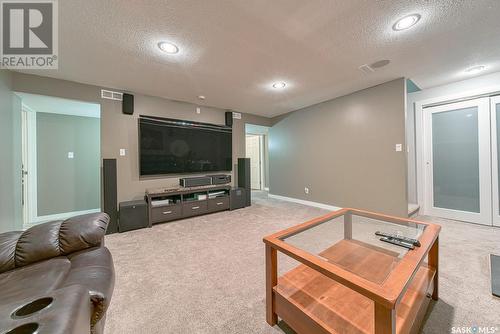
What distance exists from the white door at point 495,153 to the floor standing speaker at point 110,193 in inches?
229

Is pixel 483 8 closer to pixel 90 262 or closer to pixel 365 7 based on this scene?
pixel 365 7

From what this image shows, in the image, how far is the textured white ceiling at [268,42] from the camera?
1564 millimetres

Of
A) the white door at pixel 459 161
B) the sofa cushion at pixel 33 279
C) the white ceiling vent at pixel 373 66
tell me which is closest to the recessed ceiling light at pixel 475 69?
the white door at pixel 459 161

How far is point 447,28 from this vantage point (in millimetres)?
1804

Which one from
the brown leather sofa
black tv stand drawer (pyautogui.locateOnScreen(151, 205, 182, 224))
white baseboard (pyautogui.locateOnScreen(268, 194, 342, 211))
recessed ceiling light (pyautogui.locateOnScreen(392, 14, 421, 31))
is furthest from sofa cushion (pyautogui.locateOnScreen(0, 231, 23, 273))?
white baseboard (pyautogui.locateOnScreen(268, 194, 342, 211))

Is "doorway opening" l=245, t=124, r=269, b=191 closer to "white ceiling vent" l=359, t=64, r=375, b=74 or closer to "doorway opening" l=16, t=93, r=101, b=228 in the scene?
"white ceiling vent" l=359, t=64, r=375, b=74

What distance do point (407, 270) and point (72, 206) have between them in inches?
207

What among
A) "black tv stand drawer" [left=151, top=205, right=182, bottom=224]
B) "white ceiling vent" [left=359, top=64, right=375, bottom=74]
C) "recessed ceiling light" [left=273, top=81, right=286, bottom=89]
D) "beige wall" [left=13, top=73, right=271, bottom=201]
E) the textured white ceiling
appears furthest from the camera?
"black tv stand drawer" [left=151, top=205, right=182, bottom=224]

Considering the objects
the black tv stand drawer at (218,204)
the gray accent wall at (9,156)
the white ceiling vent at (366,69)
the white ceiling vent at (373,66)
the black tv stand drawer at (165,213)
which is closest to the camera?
the gray accent wall at (9,156)

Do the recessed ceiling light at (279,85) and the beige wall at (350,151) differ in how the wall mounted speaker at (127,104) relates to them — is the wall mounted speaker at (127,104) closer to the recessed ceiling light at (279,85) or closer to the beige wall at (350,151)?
the recessed ceiling light at (279,85)

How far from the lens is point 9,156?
2385mm

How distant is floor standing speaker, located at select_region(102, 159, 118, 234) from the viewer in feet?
9.66

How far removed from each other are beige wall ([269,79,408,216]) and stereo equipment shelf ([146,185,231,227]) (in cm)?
195

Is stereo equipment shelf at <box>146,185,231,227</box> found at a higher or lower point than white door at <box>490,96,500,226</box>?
lower
